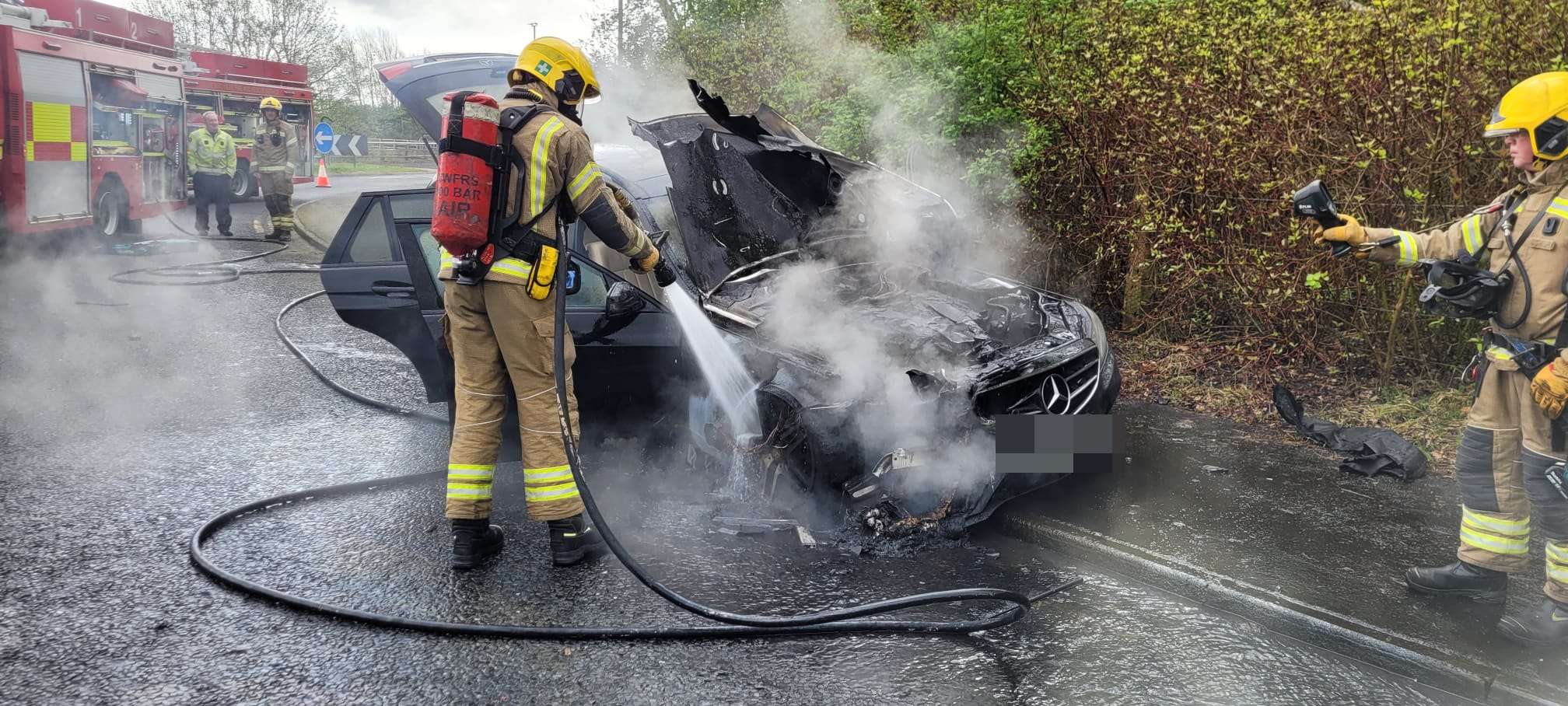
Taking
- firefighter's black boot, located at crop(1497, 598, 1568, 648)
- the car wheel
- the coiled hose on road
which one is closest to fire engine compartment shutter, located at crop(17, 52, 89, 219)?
the coiled hose on road

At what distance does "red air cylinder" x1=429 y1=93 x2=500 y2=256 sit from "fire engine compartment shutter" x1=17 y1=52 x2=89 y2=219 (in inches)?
Answer: 414

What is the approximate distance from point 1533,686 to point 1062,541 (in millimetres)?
1668

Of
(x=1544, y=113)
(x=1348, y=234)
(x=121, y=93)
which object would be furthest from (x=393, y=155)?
(x=1544, y=113)

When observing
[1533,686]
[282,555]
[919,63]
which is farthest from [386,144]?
[1533,686]

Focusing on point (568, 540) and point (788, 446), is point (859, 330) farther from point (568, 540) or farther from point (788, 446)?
point (568, 540)

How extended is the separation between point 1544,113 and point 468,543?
418cm

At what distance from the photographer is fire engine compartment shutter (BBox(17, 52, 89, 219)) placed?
11.2 meters

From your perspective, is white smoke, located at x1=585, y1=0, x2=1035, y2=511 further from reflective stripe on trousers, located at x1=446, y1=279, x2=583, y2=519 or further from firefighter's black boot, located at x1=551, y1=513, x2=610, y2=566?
firefighter's black boot, located at x1=551, y1=513, x2=610, y2=566

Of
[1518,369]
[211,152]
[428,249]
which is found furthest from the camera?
[211,152]

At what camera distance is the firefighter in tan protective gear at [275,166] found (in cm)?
1362

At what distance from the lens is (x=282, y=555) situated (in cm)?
403

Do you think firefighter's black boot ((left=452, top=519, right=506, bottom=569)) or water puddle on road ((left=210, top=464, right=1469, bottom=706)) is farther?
firefighter's black boot ((left=452, top=519, right=506, bottom=569))

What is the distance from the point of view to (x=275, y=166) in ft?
44.6

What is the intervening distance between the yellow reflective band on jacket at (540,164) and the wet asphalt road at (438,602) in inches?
58.2
